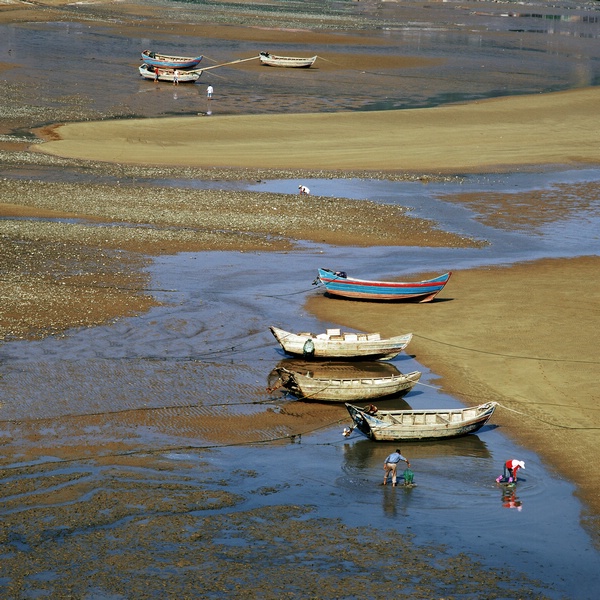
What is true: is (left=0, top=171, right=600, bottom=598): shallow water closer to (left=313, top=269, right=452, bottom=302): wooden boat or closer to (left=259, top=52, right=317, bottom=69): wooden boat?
(left=313, top=269, right=452, bottom=302): wooden boat

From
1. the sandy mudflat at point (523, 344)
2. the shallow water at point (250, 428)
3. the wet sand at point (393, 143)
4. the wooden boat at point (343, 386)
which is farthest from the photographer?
the wet sand at point (393, 143)

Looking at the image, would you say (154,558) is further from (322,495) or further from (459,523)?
(459,523)

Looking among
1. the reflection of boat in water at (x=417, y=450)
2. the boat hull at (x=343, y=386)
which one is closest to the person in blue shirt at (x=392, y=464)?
the reflection of boat in water at (x=417, y=450)

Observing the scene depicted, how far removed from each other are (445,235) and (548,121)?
24016mm

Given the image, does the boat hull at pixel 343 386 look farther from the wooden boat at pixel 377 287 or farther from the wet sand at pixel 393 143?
the wet sand at pixel 393 143

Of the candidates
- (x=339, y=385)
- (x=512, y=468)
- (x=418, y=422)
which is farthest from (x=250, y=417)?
(x=512, y=468)

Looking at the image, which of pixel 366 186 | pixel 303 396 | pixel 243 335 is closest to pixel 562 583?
pixel 303 396

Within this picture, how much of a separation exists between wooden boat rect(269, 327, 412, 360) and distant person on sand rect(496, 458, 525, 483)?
608 cm

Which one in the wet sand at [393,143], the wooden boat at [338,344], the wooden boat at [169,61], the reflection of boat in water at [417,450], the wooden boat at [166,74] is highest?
the wooden boat at [169,61]

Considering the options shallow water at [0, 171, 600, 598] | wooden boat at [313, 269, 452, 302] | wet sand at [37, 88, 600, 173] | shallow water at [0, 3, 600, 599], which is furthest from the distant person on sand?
wet sand at [37, 88, 600, 173]

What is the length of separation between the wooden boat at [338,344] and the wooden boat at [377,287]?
3.87 meters

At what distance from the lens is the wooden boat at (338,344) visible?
81.2ft

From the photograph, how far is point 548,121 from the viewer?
190 ft

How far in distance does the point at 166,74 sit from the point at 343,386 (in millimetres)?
47061
